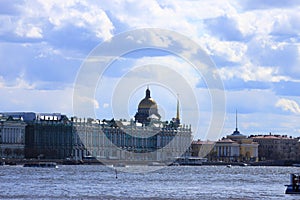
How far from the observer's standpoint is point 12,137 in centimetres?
17800

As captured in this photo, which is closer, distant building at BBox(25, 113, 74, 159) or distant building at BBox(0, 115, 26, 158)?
distant building at BBox(0, 115, 26, 158)

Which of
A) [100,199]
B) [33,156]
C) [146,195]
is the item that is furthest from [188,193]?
[33,156]

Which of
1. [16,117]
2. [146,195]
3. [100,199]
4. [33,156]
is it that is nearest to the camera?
[100,199]

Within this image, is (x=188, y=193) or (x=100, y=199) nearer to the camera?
(x=100, y=199)

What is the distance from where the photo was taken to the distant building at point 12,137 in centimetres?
17725

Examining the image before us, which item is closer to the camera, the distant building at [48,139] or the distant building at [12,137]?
the distant building at [12,137]

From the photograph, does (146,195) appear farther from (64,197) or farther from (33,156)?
(33,156)

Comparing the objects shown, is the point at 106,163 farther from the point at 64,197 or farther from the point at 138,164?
the point at 64,197

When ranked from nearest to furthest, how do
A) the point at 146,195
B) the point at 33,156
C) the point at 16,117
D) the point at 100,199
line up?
the point at 100,199, the point at 146,195, the point at 33,156, the point at 16,117

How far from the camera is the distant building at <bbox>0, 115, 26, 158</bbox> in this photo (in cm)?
17725

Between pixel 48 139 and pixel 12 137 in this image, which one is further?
pixel 48 139

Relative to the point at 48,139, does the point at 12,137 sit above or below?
above

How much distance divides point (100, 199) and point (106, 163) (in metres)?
121

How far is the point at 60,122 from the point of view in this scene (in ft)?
605
